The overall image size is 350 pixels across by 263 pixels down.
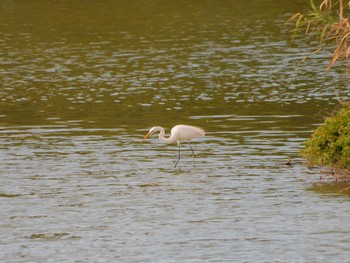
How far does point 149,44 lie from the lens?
4294 cm

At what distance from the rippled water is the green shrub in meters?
0.46

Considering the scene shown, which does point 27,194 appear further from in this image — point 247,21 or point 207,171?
point 247,21

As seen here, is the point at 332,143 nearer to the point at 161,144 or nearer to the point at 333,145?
the point at 333,145

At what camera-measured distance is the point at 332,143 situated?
2053 cm

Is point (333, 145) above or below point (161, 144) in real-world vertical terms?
above

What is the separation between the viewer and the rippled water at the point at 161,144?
1723 cm

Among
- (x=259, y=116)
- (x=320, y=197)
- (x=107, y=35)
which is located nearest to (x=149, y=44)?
(x=107, y=35)

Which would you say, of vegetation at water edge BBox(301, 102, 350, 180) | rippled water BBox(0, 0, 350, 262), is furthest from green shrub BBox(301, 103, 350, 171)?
rippled water BBox(0, 0, 350, 262)

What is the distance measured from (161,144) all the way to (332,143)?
5.90 m

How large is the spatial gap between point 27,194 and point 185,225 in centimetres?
378

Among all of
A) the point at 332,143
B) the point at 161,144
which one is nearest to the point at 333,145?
the point at 332,143

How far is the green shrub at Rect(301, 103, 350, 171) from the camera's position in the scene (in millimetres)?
20359

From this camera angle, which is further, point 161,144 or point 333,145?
point 161,144

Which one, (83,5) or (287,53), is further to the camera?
(83,5)
